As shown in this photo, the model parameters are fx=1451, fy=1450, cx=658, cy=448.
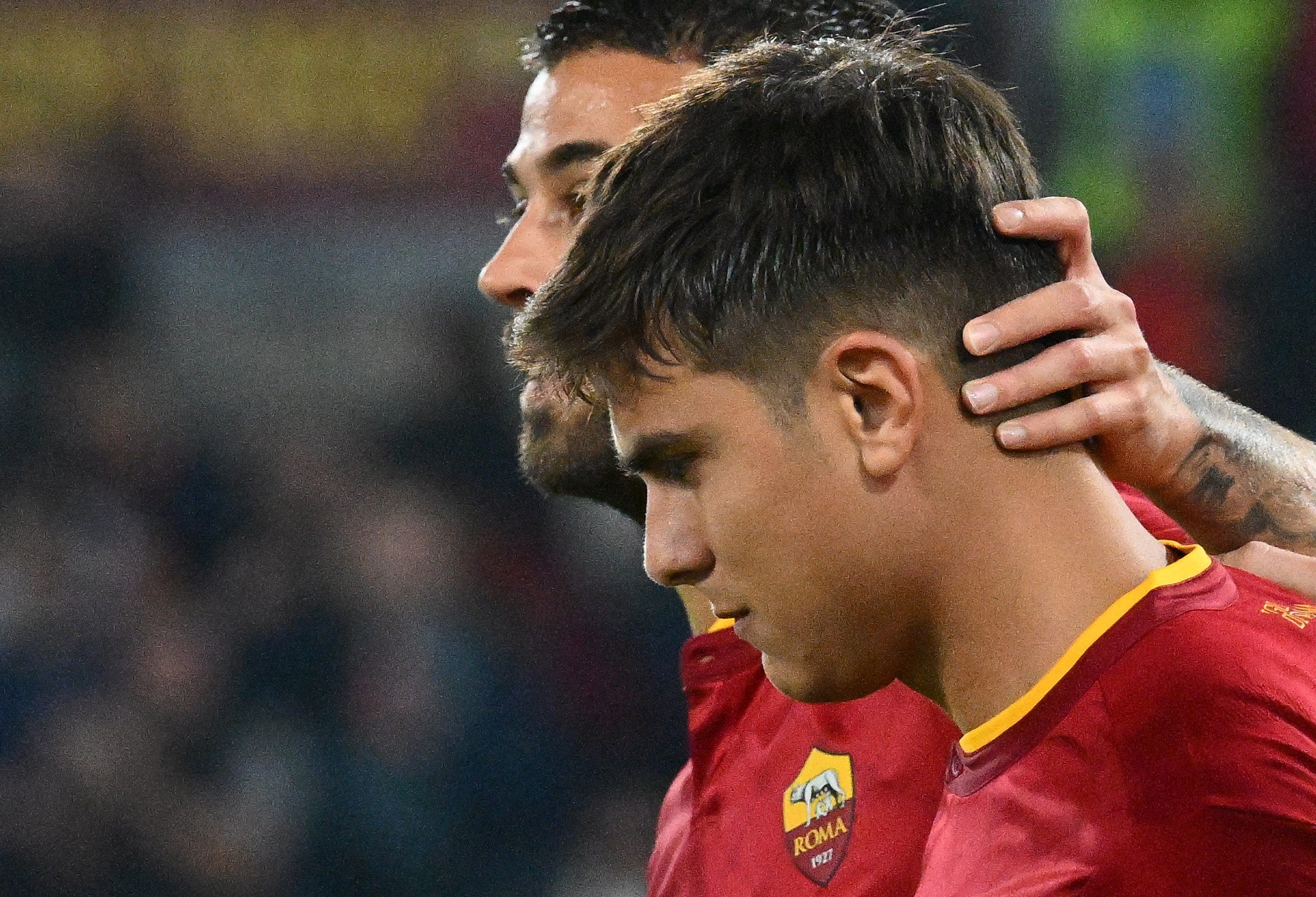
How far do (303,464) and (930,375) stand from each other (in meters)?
3.69

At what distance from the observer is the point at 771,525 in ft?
3.79

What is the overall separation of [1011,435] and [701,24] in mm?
1173

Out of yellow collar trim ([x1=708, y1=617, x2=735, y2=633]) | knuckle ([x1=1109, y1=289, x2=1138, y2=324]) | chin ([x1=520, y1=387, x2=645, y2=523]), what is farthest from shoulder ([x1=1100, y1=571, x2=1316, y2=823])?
chin ([x1=520, y1=387, x2=645, y2=523])

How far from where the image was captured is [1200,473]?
1492 millimetres

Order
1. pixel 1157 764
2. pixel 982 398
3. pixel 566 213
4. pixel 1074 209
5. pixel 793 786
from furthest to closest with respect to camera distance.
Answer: pixel 566 213
pixel 793 786
pixel 1074 209
pixel 982 398
pixel 1157 764

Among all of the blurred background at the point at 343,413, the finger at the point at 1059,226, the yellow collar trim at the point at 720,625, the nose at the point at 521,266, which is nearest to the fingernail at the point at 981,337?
the finger at the point at 1059,226

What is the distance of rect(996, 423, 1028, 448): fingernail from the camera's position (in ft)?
3.66

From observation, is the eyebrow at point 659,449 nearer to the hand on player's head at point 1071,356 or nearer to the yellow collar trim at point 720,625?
the hand on player's head at point 1071,356

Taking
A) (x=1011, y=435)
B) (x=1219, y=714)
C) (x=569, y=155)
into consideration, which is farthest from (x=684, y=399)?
(x=569, y=155)

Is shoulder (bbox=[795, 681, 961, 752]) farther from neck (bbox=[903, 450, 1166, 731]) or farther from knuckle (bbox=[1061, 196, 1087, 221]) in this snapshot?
knuckle (bbox=[1061, 196, 1087, 221])

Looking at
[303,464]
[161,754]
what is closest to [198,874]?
[161,754]

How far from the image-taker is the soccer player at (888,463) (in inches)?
41.8

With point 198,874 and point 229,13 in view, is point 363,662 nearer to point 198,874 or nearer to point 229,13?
point 198,874

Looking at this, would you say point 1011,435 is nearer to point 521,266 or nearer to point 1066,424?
point 1066,424
